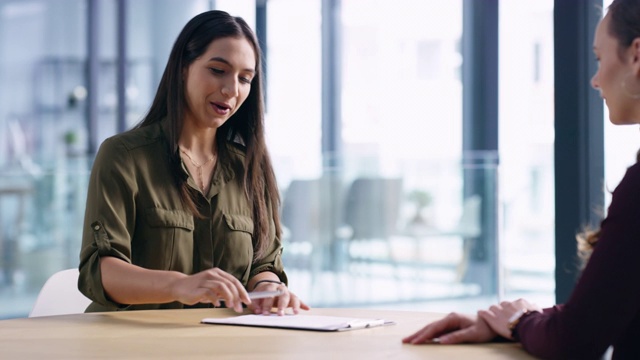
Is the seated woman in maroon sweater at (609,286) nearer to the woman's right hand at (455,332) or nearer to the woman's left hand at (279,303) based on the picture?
the woman's right hand at (455,332)

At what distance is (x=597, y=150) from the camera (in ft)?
12.2

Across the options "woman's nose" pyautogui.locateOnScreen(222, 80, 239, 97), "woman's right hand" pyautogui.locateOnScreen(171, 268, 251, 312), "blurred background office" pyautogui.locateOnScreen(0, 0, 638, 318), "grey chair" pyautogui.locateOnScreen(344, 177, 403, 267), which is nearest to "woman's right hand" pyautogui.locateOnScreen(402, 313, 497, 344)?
"woman's right hand" pyautogui.locateOnScreen(171, 268, 251, 312)

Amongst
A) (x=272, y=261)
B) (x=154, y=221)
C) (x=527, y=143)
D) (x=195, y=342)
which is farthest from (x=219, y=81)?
(x=527, y=143)

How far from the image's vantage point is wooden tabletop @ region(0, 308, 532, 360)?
164cm

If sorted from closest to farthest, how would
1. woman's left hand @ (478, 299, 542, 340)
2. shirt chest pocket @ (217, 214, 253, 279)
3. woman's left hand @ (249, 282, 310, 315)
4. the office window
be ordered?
woman's left hand @ (478, 299, 542, 340), woman's left hand @ (249, 282, 310, 315), shirt chest pocket @ (217, 214, 253, 279), the office window

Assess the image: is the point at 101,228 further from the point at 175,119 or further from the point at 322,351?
the point at 322,351

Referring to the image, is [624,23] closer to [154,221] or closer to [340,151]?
[154,221]

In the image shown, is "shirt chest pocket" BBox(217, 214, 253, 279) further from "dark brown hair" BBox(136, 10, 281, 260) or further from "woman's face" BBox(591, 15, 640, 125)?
"woman's face" BBox(591, 15, 640, 125)

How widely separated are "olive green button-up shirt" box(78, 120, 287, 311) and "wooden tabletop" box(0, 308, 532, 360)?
0.84ft

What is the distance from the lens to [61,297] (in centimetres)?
254

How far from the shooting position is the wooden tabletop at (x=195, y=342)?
64.6 inches

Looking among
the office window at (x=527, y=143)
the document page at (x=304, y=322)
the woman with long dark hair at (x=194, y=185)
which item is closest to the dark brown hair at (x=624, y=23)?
the document page at (x=304, y=322)

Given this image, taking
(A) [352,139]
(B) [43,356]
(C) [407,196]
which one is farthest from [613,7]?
(A) [352,139]

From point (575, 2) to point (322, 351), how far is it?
8.00 feet
